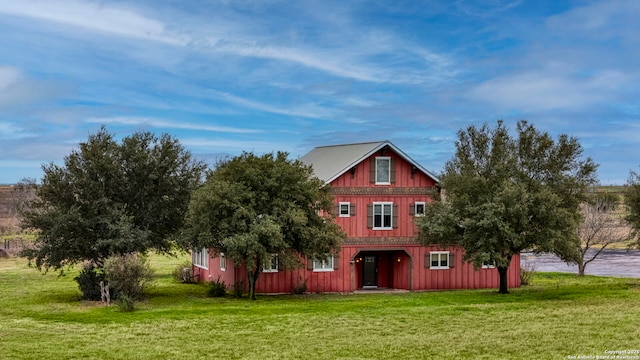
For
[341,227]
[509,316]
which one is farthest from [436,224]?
[509,316]

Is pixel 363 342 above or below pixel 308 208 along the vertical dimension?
below

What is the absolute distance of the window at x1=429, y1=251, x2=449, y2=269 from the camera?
4209 cm

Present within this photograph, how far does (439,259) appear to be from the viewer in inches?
1661

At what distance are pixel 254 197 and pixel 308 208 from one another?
9.68ft

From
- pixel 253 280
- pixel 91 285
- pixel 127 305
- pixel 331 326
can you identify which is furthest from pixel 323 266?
pixel 331 326

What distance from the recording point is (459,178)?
36.8 meters

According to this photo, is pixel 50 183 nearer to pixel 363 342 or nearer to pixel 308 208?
pixel 308 208

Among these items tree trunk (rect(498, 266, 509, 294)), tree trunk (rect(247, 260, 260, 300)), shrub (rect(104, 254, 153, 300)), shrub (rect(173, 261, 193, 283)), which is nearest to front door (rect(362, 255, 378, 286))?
tree trunk (rect(498, 266, 509, 294))

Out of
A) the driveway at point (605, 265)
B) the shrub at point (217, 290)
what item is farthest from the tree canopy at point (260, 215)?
the driveway at point (605, 265)

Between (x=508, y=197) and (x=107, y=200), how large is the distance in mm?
19757

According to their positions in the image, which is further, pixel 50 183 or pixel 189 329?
pixel 50 183

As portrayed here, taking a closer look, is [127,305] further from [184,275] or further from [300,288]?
[184,275]

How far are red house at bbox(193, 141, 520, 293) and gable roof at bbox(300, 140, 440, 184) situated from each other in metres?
0.06

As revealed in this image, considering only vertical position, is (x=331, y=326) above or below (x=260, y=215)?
below
